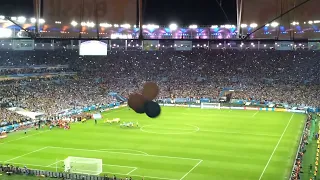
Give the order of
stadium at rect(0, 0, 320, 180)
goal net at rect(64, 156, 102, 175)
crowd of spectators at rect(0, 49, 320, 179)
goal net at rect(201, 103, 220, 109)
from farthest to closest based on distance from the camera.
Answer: goal net at rect(201, 103, 220, 109) < crowd of spectators at rect(0, 49, 320, 179) < goal net at rect(64, 156, 102, 175) < stadium at rect(0, 0, 320, 180)

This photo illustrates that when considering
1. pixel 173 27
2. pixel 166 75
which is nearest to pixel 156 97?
pixel 173 27

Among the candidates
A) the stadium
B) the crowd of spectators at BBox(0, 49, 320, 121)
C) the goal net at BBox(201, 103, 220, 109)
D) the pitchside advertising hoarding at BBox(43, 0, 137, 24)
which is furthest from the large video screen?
the goal net at BBox(201, 103, 220, 109)

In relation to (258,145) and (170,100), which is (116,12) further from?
(170,100)

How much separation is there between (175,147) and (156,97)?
66.0ft

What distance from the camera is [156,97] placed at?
11656mm

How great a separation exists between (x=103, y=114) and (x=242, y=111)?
1838 cm

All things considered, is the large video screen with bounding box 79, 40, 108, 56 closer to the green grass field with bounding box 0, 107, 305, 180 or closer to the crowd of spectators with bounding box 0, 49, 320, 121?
the green grass field with bounding box 0, 107, 305, 180

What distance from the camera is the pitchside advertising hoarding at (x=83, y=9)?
20562 mm

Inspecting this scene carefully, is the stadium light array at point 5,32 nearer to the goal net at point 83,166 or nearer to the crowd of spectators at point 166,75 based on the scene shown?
the goal net at point 83,166

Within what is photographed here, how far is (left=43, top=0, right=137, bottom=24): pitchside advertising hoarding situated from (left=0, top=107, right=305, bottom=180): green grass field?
963 centimetres

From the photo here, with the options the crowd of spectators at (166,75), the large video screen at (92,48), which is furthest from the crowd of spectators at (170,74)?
the large video screen at (92,48)

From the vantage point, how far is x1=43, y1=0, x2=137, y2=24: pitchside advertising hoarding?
20562mm

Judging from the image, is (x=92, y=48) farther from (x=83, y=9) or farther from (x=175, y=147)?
(x=83, y=9)

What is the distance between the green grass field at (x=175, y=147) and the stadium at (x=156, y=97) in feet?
0.36
